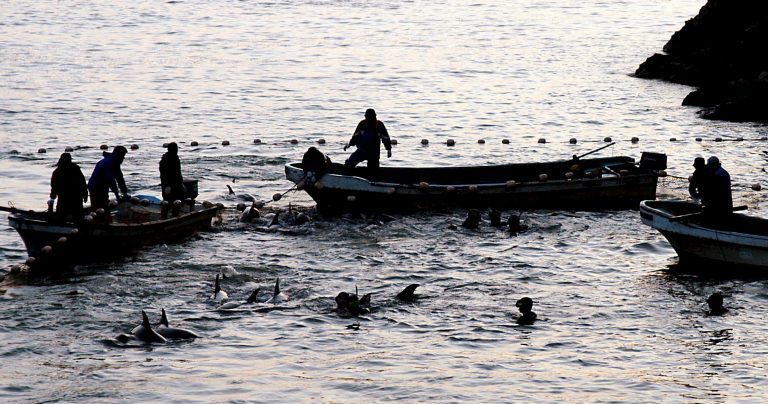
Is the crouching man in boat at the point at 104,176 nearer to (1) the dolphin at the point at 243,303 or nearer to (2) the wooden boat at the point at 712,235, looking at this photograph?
(1) the dolphin at the point at 243,303

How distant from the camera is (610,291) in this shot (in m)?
18.8

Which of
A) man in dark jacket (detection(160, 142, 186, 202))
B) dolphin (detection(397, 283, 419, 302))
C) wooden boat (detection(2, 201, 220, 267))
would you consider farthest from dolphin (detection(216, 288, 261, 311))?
man in dark jacket (detection(160, 142, 186, 202))

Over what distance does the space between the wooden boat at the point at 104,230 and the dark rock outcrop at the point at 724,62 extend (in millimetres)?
17595

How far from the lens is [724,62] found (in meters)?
37.2

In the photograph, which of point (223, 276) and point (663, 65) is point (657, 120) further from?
point (223, 276)

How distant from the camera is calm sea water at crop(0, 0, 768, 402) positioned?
15516 mm

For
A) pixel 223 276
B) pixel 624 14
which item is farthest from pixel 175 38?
pixel 223 276

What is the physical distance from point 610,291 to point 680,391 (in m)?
3.79

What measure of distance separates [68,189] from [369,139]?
21.0ft

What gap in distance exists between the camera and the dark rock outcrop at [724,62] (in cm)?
3356

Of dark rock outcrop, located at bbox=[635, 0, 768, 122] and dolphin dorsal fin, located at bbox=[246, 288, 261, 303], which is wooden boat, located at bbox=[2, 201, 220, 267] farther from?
dark rock outcrop, located at bbox=[635, 0, 768, 122]

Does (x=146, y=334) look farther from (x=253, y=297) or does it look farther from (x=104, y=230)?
(x=104, y=230)

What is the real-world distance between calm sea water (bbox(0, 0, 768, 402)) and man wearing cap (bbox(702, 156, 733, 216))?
3.81ft

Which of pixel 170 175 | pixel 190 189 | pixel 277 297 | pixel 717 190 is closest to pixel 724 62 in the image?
pixel 717 190
